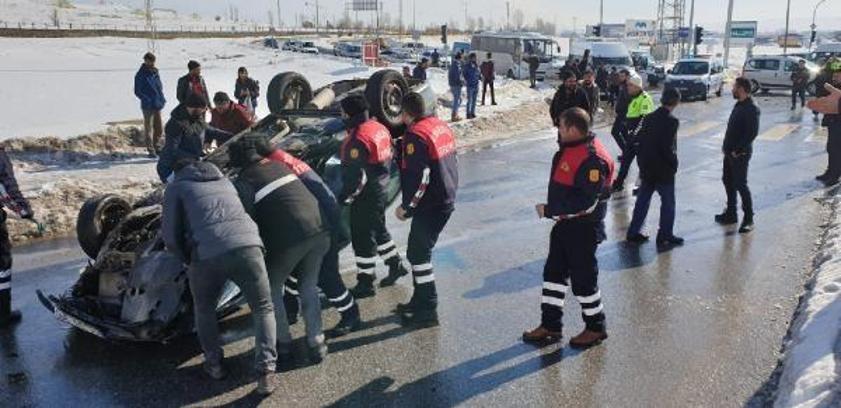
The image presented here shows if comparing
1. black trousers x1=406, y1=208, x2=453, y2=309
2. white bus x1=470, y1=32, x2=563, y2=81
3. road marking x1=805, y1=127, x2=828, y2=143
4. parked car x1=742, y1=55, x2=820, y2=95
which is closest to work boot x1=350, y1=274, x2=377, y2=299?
black trousers x1=406, y1=208, x2=453, y2=309

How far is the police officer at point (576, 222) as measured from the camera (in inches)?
186

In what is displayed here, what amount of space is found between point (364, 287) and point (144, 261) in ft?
6.47

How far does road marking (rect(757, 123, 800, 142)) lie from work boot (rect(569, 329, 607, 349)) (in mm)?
12333

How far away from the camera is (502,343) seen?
5.08 metres

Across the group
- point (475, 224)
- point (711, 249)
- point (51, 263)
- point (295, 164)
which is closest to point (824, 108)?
point (711, 249)

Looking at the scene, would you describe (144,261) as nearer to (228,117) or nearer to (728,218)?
(228,117)

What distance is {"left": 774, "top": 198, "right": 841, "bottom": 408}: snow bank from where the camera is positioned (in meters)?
3.77

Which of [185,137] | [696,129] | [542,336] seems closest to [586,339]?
[542,336]

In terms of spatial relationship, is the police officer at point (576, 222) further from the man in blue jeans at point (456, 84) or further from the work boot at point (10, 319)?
the man in blue jeans at point (456, 84)

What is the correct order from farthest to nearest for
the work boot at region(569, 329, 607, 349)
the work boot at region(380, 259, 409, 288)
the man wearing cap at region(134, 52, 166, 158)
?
the man wearing cap at region(134, 52, 166, 158) → the work boot at region(380, 259, 409, 288) → the work boot at region(569, 329, 607, 349)

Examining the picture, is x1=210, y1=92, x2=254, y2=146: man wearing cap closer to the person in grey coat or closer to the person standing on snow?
the person in grey coat

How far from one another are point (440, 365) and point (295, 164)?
5.40 ft

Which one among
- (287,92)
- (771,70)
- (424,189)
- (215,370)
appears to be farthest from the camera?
(771,70)

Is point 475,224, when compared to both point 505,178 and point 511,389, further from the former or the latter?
point 511,389
